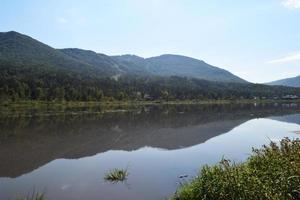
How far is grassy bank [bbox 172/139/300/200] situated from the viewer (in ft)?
34.2

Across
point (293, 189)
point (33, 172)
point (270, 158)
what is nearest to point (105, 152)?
point (33, 172)

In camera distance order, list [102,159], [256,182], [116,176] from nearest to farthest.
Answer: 1. [256,182]
2. [116,176]
3. [102,159]

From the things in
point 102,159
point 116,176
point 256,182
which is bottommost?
point 102,159

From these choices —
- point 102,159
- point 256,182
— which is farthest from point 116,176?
point 256,182

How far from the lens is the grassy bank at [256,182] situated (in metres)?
10.4

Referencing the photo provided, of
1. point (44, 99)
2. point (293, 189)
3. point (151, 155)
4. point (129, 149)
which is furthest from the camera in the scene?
point (44, 99)

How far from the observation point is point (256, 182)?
1136cm

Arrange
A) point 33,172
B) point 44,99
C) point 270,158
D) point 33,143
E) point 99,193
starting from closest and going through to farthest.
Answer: point 270,158, point 99,193, point 33,172, point 33,143, point 44,99

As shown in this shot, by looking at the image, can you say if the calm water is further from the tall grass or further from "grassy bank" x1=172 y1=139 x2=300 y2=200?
"grassy bank" x1=172 y1=139 x2=300 y2=200

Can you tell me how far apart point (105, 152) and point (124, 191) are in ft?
53.4

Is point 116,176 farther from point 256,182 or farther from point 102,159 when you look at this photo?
point 256,182

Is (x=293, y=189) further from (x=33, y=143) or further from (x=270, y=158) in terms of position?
(x=33, y=143)

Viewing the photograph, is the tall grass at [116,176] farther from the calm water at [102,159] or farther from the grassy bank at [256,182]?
the grassy bank at [256,182]

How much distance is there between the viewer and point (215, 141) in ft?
144
